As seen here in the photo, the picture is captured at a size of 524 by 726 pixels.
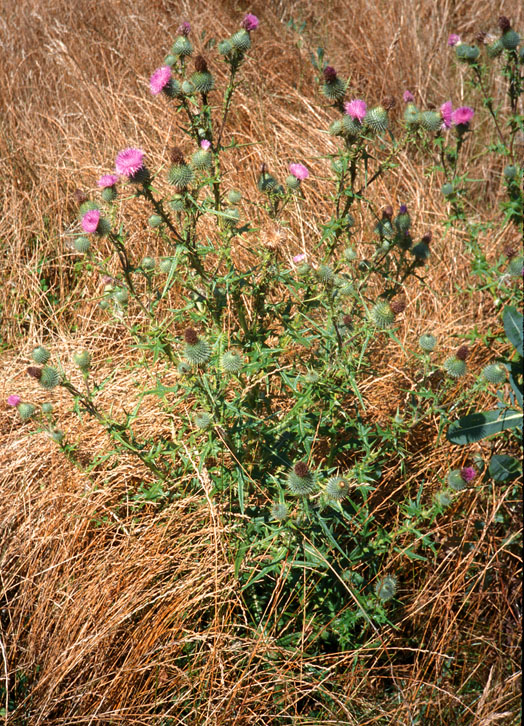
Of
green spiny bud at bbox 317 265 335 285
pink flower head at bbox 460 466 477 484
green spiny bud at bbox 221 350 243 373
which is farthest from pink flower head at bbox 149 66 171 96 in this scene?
pink flower head at bbox 460 466 477 484

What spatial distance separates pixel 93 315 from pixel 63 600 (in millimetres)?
1835

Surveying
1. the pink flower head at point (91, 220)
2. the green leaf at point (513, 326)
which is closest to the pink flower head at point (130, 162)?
the pink flower head at point (91, 220)

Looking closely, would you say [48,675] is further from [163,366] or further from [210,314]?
[163,366]

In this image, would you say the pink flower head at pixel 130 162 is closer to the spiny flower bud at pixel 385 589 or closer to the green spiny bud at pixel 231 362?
the green spiny bud at pixel 231 362

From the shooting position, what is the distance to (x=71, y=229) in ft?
12.8

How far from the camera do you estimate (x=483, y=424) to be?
2127 millimetres

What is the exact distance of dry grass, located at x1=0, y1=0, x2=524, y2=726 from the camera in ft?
6.85

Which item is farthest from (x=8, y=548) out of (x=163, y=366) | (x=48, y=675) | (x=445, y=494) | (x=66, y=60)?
(x=66, y=60)

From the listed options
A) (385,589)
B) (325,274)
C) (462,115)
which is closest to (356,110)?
(325,274)

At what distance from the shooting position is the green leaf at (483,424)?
6.82 feet

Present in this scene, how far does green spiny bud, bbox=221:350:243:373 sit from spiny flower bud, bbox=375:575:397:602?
0.86 m

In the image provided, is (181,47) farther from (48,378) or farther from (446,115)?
(48,378)

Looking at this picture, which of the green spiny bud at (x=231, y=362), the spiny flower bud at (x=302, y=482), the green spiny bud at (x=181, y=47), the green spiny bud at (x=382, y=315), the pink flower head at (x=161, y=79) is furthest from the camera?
the green spiny bud at (x=181, y=47)

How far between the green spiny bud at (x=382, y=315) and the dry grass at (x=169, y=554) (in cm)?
48
